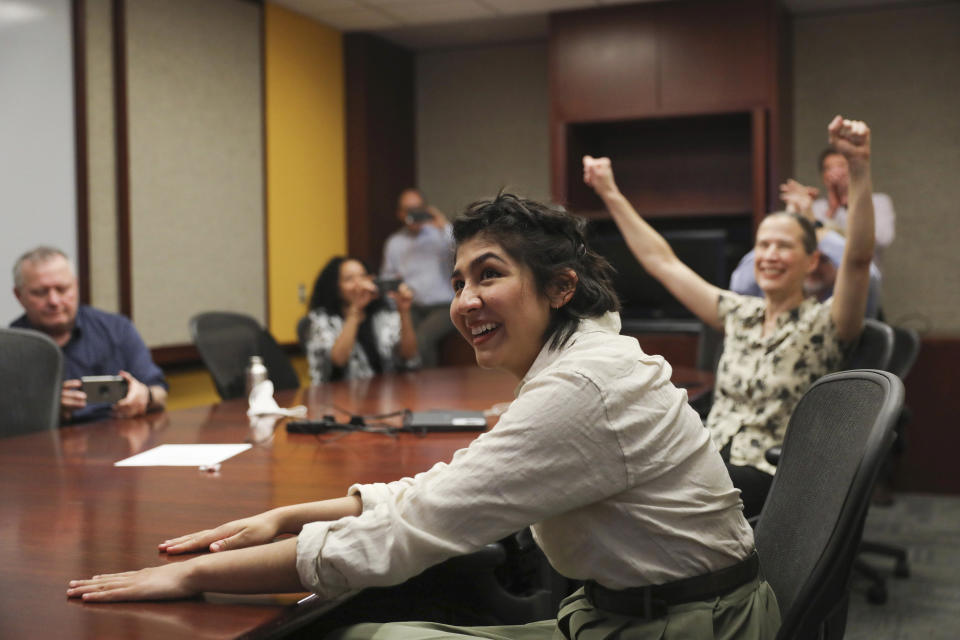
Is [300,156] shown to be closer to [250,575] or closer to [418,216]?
[418,216]

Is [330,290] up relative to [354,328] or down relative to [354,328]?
up

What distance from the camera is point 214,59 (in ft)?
17.8

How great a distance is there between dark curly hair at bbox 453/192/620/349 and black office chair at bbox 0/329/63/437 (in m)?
1.77

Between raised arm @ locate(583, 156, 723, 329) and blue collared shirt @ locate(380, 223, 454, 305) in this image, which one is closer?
raised arm @ locate(583, 156, 723, 329)

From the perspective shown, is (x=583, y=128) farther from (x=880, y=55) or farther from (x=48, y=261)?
(x=48, y=261)

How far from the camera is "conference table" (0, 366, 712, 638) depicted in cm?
114

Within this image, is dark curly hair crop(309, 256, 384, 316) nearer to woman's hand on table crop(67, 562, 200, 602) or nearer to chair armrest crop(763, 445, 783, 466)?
chair armrest crop(763, 445, 783, 466)

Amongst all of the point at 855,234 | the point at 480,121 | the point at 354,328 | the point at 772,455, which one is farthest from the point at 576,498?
the point at 480,121

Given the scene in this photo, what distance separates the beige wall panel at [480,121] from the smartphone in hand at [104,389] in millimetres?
4651

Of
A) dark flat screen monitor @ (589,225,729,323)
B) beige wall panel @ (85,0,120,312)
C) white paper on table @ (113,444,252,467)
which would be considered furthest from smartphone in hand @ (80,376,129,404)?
dark flat screen monitor @ (589,225,729,323)

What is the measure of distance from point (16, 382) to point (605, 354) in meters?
2.03

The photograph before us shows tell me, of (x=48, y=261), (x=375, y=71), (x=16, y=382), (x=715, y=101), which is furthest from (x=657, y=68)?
(x=16, y=382)

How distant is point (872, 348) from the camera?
8.63ft

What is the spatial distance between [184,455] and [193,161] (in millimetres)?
3467
